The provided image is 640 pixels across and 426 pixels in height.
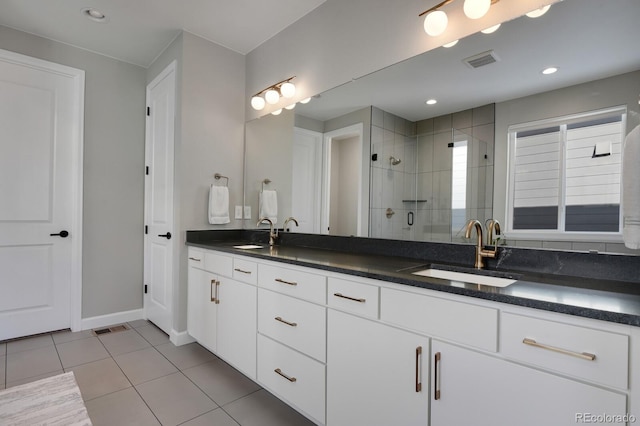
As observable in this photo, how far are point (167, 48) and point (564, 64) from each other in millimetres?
3067

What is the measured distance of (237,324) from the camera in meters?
2.11

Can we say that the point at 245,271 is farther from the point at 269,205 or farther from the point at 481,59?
the point at 481,59

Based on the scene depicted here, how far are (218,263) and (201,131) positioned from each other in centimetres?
122

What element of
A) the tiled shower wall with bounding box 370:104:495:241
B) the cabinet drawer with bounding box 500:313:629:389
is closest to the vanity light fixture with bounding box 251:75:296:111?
the tiled shower wall with bounding box 370:104:495:241

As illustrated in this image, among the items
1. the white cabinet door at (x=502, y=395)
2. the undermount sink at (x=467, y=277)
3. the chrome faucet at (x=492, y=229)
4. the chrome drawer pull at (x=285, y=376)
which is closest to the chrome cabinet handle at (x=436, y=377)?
the white cabinet door at (x=502, y=395)

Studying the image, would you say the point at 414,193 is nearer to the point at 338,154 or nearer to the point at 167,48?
the point at 338,154

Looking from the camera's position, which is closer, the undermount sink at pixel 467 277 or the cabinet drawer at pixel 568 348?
the cabinet drawer at pixel 568 348

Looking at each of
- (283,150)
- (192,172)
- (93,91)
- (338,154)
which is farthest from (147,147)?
(338,154)

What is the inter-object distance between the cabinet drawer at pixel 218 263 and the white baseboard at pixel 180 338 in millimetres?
704

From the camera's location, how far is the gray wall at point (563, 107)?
3.87ft

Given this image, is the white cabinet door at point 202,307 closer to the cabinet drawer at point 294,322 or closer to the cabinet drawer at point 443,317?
the cabinet drawer at point 294,322

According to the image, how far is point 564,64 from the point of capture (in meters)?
1.33

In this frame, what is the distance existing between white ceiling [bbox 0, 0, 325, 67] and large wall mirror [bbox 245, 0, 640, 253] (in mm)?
728

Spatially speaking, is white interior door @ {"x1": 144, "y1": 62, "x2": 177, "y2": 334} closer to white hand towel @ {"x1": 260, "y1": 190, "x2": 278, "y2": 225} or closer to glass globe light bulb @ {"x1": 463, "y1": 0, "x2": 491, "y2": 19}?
A: white hand towel @ {"x1": 260, "y1": 190, "x2": 278, "y2": 225}
